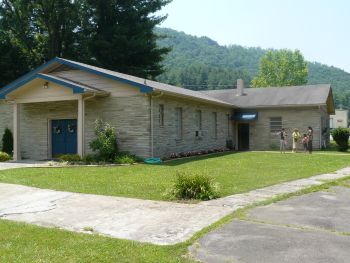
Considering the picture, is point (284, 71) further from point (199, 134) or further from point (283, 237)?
point (283, 237)

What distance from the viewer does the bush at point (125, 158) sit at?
56.0 ft

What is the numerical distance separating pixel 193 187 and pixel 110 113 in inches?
409

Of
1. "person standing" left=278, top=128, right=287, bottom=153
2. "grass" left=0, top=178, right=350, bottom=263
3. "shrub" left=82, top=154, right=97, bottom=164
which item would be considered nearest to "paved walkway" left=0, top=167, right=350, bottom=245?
"grass" left=0, top=178, right=350, bottom=263

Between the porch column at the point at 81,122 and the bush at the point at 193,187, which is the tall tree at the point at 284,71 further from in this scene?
the bush at the point at 193,187

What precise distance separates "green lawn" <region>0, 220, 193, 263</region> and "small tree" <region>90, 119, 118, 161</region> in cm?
1114

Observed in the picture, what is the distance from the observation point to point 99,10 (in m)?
35.2

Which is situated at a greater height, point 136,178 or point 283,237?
point 136,178

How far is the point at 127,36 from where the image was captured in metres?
34.0

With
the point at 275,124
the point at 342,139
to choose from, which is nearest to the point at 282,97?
the point at 275,124

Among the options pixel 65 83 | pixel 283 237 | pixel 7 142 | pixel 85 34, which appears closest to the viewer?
pixel 283 237

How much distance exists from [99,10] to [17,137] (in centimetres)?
1858

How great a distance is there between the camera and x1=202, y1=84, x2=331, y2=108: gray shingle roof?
2805cm

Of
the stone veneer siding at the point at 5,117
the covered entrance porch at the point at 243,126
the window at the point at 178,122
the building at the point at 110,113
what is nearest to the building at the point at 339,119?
the covered entrance porch at the point at 243,126

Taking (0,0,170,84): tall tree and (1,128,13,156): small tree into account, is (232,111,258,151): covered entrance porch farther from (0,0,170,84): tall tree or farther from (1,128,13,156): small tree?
(1,128,13,156): small tree
